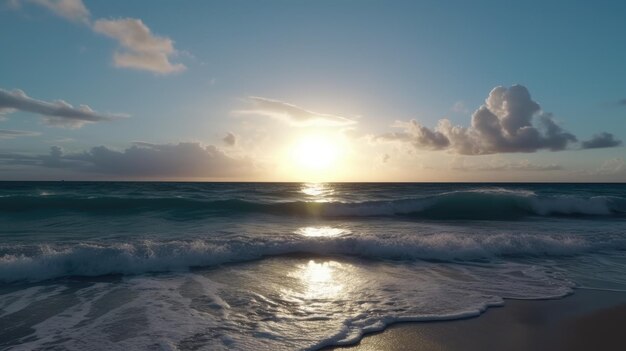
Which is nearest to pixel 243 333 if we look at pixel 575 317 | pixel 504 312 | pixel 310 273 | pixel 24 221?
pixel 310 273

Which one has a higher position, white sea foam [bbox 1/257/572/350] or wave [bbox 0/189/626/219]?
wave [bbox 0/189/626/219]

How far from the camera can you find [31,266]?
25.8 ft

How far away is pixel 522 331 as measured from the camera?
510cm

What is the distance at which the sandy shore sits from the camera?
465 centimetres

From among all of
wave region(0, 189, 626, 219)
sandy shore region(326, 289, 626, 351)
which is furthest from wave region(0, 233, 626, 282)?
wave region(0, 189, 626, 219)

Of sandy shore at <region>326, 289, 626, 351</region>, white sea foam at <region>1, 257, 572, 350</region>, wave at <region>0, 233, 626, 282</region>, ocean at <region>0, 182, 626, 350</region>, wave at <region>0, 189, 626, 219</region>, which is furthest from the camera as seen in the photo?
wave at <region>0, 189, 626, 219</region>

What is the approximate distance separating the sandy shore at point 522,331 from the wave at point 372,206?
52.2 feet

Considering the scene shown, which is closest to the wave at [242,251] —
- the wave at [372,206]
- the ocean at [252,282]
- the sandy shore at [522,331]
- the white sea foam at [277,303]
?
the ocean at [252,282]

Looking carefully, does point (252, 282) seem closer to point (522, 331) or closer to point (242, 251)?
point (242, 251)

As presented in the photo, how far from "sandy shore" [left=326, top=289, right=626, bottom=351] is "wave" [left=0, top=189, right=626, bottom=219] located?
1592 centimetres

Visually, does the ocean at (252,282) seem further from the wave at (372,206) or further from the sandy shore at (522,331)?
the wave at (372,206)

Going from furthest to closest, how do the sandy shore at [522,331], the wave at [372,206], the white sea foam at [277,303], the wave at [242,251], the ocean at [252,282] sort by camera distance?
the wave at [372,206] → the wave at [242,251] → the ocean at [252,282] → the white sea foam at [277,303] → the sandy shore at [522,331]

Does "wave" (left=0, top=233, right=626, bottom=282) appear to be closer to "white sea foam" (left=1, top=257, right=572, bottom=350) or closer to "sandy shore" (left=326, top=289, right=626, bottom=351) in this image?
"white sea foam" (left=1, top=257, right=572, bottom=350)

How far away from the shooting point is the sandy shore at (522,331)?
15.3 ft
